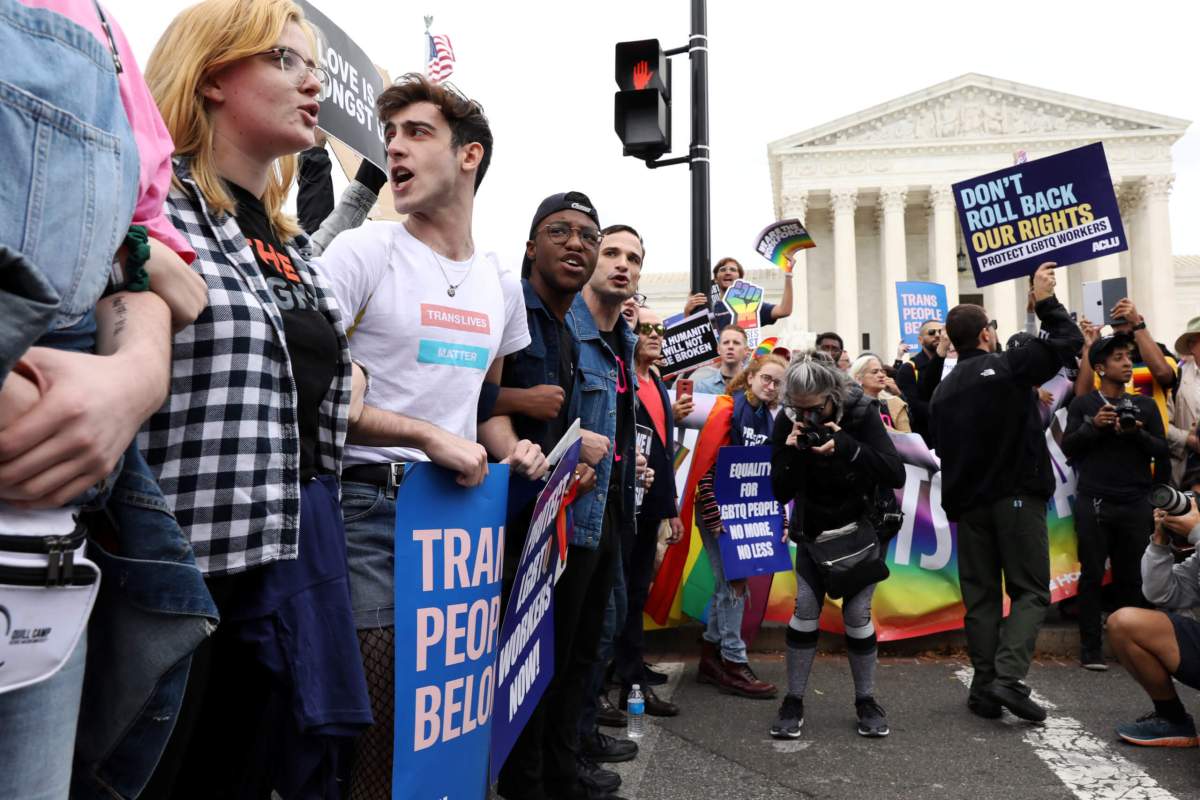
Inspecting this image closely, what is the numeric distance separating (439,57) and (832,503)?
5.24 m

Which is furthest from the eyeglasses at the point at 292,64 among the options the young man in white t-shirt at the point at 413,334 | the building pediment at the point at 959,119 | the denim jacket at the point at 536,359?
the building pediment at the point at 959,119

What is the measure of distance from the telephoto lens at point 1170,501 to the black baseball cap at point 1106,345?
2.31m

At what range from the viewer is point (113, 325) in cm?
118

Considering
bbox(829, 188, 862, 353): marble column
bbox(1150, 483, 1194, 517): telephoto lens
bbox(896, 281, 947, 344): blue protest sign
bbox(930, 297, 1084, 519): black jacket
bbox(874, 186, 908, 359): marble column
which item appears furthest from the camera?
bbox(874, 186, 908, 359): marble column

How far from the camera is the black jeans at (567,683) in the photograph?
119 inches

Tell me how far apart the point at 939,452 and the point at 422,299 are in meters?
4.01

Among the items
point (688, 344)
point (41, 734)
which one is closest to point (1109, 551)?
point (688, 344)

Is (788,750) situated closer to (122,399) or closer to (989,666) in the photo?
(989,666)

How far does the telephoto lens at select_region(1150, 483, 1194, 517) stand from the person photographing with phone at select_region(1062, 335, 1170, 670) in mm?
2013

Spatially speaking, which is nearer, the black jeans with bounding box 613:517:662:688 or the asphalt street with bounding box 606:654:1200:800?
the asphalt street with bounding box 606:654:1200:800

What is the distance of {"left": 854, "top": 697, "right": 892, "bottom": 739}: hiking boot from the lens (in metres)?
4.58

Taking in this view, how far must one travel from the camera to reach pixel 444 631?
207 centimetres

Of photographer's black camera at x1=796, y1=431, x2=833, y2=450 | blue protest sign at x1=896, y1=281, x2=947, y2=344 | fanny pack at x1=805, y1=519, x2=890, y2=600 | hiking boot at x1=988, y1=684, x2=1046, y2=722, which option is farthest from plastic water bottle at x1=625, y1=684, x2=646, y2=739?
blue protest sign at x1=896, y1=281, x2=947, y2=344

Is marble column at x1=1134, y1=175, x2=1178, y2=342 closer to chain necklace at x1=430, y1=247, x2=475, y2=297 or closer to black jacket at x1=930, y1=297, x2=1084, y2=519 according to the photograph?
black jacket at x1=930, y1=297, x2=1084, y2=519
